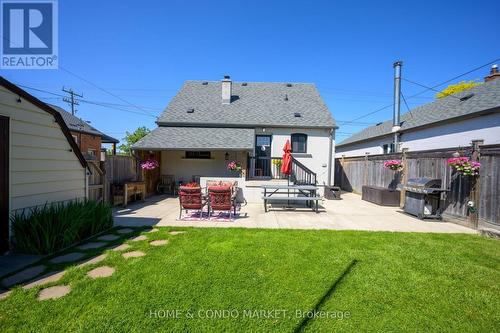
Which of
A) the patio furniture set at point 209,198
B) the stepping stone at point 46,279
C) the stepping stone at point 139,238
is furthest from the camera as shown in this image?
the patio furniture set at point 209,198

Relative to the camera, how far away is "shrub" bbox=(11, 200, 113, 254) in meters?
4.05

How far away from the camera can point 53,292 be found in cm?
288

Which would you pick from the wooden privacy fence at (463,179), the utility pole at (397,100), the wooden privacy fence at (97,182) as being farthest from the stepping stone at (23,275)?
the utility pole at (397,100)

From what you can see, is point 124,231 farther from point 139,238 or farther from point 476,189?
point 476,189

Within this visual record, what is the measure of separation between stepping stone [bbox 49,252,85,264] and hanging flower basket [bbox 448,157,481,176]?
949 centimetres

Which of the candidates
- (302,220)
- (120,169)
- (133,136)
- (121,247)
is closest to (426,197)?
(302,220)

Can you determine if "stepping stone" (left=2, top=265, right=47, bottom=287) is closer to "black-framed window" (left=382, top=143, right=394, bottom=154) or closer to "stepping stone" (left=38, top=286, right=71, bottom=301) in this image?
"stepping stone" (left=38, top=286, right=71, bottom=301)

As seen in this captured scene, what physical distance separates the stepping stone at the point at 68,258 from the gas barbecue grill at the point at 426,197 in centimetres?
933

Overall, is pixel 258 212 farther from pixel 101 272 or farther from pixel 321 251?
pixel 101 272

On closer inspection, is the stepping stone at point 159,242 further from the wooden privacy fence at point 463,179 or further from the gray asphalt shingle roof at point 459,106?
the gray asphalt shingle roof at point 459,106

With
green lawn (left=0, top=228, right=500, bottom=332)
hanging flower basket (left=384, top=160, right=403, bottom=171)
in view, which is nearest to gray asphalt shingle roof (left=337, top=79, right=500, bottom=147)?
hanging flower basket (left=384, top=160, right=403, bottom=171)

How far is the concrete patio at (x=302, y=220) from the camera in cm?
639

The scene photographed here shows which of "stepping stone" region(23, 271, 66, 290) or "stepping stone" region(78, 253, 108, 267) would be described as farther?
"stepping stone" region(78, 253, 108, 267)

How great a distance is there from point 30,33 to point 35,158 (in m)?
6.84
